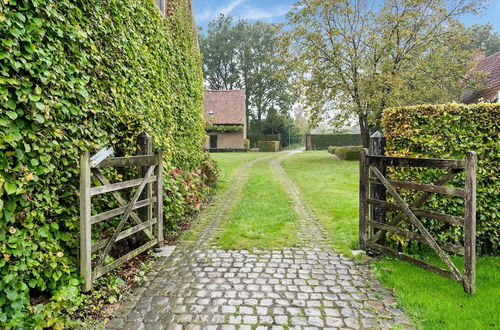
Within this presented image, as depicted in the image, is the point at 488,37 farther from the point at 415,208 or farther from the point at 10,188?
the point at 10,188

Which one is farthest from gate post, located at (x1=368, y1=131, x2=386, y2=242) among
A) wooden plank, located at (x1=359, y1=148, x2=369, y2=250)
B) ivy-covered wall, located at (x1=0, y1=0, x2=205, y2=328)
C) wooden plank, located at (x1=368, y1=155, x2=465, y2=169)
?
ivy-covered wall, located at (x1=0, y1=0, x2=205, y2=328)

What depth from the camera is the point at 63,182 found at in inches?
137

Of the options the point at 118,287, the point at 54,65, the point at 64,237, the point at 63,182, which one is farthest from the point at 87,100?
the point at 118,287

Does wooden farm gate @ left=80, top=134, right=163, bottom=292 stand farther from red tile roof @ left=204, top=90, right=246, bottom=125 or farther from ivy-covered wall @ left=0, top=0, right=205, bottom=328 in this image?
red tile roof @ left=204, top=90, right=246, bottom=125

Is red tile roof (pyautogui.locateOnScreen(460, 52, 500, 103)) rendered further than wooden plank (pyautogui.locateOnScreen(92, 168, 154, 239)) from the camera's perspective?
Yes

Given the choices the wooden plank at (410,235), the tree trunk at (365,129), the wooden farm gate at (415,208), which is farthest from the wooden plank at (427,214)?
the tree trunk at (365,129)

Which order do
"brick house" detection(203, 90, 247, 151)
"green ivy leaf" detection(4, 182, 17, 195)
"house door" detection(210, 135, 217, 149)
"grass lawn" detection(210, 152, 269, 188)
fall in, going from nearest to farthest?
→ 1. "green ivy leaf" detection(4, 182, 17, 195)
2. "grass lawn" detection(210, 152, 269, 188)
3. "brick house" detection(203, 90, 247, 151)
4. "house door" detection(210, 135, 217, 149)

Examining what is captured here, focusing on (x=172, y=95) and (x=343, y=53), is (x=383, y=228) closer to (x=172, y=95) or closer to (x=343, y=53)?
(x=172, y=95)

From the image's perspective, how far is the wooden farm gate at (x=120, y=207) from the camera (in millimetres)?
3365

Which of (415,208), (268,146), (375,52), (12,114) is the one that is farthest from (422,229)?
(268,146)

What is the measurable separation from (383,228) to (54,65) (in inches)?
183

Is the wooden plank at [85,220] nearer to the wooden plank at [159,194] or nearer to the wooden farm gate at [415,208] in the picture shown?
the wooden plank at [159,194]

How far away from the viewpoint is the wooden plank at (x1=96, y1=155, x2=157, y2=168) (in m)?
3.80

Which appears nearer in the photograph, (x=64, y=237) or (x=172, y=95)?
(x=64, y=237)
